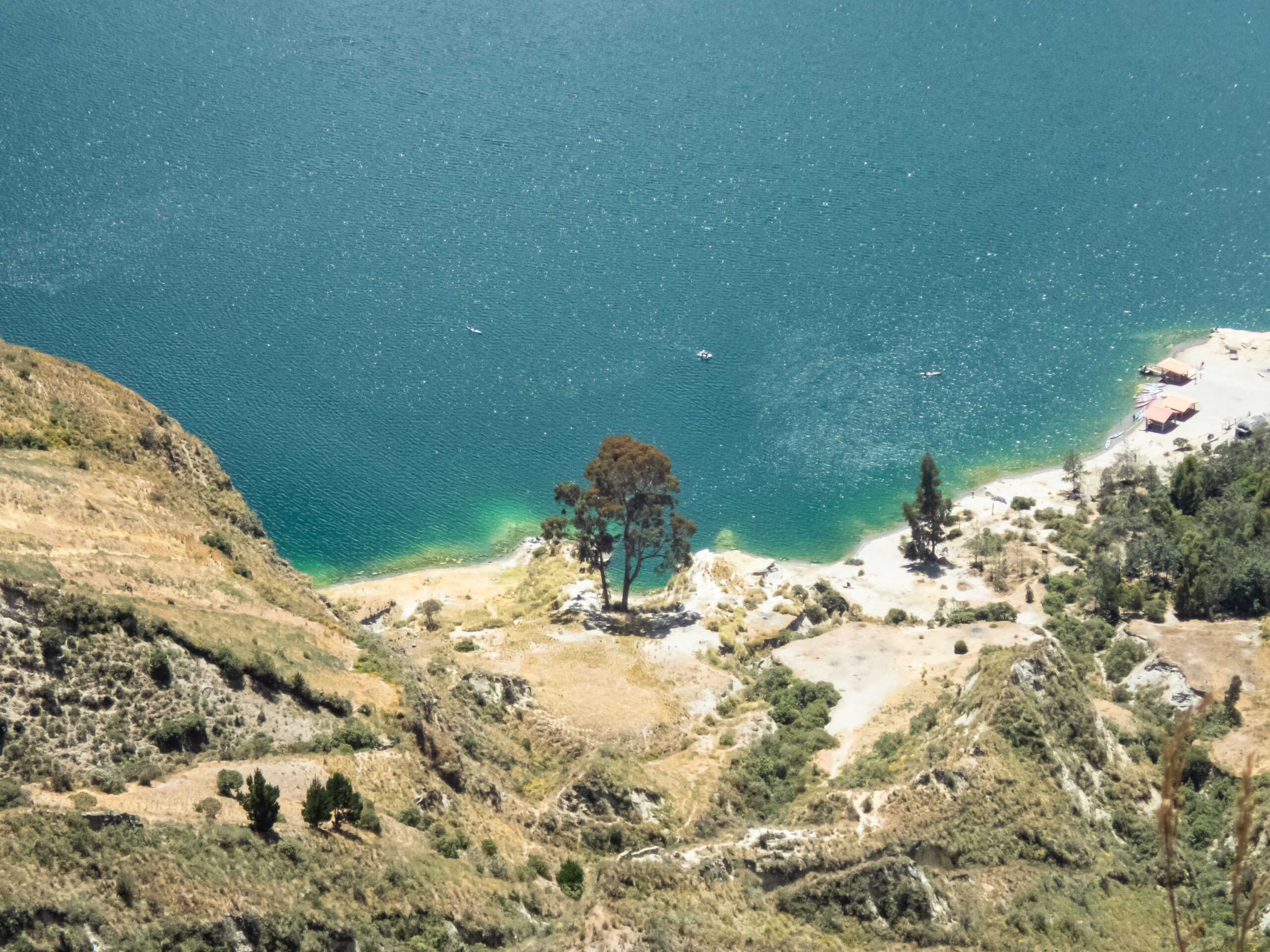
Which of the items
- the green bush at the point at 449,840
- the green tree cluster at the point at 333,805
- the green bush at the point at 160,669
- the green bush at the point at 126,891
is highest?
the green bush at the point at 160,669

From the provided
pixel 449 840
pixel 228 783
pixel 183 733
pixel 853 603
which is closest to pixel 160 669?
pixel 183 733

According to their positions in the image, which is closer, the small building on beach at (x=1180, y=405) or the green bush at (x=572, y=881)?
the green bush at (x=572, y=881)

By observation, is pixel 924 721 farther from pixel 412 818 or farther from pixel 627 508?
pixel 627 508

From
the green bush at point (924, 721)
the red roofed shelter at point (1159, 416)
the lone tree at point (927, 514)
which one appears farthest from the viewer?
the red roofed shelter at point (1159, 416)

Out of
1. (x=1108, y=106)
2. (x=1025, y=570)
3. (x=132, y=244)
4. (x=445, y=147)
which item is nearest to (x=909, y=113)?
(x=1108, y=106)

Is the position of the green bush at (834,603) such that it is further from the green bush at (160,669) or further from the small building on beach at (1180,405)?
the green bush at (160,669)

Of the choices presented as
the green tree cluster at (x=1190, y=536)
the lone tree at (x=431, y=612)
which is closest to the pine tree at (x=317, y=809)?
the lone tree at (x=431, y=612)

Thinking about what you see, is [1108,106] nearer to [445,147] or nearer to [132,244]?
[445,147]
